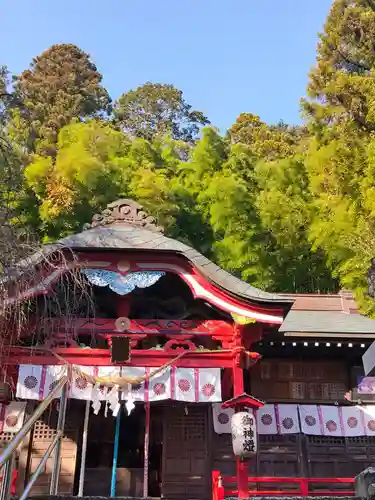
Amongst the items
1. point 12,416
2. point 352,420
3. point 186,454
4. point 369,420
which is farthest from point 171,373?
point 369,420

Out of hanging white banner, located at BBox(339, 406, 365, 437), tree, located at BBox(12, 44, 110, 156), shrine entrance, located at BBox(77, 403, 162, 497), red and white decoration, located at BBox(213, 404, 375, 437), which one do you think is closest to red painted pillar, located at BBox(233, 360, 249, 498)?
red and white decoration, located at BBox(213, 404, 375, 437)

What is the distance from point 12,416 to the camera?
1034 centimetres

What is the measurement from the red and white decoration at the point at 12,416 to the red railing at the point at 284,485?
3968 mm

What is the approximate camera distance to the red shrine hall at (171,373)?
31.0 ft

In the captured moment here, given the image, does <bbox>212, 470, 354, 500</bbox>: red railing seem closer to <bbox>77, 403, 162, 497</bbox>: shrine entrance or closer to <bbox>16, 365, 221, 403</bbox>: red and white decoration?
<bbox>16, 365, 221, 403</bbox>: red and white decoration

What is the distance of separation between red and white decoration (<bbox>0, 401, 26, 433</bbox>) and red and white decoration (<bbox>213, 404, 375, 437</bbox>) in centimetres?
370

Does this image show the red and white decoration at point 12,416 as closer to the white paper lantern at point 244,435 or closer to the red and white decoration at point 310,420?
the white paper lantern at point 244,435

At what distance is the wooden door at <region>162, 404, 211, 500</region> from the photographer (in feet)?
33.3

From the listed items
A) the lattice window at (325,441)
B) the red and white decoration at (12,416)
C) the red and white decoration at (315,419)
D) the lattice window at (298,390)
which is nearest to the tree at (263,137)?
the lattice window at (298,390)

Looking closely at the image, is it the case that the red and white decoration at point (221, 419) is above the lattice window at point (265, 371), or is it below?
below

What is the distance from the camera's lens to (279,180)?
2095cm

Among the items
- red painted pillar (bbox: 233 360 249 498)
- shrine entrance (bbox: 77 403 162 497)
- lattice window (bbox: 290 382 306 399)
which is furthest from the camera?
lattice window (bbox: 290 382 306 399)

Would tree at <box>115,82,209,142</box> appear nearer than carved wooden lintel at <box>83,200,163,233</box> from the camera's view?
No

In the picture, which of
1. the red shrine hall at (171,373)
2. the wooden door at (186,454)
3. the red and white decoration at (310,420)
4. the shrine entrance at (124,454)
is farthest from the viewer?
the shrine entrance at (124,454)
